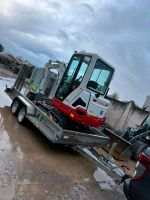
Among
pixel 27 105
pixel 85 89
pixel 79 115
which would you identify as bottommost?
pixel 27 105

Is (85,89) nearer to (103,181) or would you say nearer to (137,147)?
(103,181)

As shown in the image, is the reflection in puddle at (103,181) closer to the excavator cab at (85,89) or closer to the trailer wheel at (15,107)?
the excavator cab at (85,89)

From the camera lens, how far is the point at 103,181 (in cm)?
727

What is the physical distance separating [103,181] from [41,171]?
1964mm

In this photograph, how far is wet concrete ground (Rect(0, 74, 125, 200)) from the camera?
518cm

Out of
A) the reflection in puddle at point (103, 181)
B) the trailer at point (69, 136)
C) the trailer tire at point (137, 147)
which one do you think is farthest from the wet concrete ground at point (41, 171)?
the trailer tire at point (137, 147)

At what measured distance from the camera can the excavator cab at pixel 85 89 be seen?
8500 mm

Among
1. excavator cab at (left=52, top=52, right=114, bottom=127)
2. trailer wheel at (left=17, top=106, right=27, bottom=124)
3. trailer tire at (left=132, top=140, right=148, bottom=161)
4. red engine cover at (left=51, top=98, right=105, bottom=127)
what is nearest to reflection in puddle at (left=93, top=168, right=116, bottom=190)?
red engine cover at (left=51, top=98, right=105, bottom=127)

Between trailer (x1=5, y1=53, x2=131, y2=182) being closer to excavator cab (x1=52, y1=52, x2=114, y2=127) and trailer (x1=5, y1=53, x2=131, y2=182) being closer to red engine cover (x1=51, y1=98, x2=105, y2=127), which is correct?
red engine cover (x1=51, y1=98, x2=105, y2=127)

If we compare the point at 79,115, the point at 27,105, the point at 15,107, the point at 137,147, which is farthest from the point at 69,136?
the point at 137,147

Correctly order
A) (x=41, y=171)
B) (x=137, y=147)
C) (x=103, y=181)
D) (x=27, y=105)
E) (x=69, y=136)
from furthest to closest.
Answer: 1. (x=137, y=147)
2. (x=27, y=105)
3. (x=69, y=136)
4. (x=103, y=181)
5. (x=41, y=171)

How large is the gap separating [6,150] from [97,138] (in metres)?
3.28

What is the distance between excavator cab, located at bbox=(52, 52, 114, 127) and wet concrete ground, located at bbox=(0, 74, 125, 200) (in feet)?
4.55

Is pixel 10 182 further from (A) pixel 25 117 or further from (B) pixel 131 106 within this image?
(B) pixel 131 106
